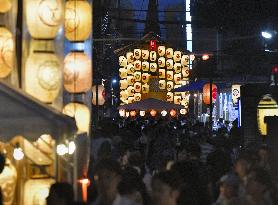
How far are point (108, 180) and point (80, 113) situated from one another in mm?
4235

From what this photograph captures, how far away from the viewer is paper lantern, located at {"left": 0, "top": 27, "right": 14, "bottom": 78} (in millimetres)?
9273

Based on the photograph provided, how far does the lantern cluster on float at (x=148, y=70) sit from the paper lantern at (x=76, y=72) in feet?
121

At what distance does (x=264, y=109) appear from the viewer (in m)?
17.8

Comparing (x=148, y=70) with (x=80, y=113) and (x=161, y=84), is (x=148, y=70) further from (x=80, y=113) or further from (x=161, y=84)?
(x=80, y=113)

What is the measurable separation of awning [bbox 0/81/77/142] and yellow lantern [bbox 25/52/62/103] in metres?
2.46

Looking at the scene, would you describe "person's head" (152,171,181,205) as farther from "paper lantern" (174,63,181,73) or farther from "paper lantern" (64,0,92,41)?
"paper lantern" (174,63,181,73)

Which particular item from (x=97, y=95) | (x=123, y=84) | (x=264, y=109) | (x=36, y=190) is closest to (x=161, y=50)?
(x=123, y=84)

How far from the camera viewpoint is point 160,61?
5016 cm

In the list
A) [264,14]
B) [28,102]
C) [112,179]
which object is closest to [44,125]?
[28,102]

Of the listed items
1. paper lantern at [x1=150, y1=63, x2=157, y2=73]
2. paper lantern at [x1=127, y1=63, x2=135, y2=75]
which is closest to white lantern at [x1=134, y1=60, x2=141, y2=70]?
paper lantern at [x1=127, y1=63, x2=135, y2=75]

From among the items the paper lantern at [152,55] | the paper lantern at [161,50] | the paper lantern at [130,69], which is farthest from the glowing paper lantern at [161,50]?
the paper lantern at [130,69]

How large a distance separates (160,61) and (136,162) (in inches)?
1619

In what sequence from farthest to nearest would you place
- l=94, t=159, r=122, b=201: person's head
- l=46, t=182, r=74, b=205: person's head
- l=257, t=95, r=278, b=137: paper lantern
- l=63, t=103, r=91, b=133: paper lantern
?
1. l=257, t=95, r=278, b=137: paper lantern
2. l=63, t=103, r=91, b=133: paper lantern
3. l=94, t=159, r=122, b=201: person's head
4. l=46, t=182, r=74, b=205: person's head

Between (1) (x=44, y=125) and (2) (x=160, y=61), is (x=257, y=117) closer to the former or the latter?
(1) (x=44, y=125)
